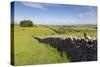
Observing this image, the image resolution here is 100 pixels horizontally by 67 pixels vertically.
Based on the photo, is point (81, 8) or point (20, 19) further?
point (81, 8)

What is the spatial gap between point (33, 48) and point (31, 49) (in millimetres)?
26

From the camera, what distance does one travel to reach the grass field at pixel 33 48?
2275mm

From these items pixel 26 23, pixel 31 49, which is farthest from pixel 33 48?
pixel 26 23

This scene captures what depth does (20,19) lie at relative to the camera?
7.54 feet

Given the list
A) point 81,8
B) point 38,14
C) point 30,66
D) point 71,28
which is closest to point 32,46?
point 30,66

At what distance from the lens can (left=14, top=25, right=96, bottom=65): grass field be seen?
7.47 ft

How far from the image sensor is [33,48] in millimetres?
2350

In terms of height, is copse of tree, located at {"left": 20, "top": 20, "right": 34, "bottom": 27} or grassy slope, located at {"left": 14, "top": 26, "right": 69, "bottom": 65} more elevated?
copse of tree, located at {"left": 20, "top": 20, "right": 34, "bottom": 27}

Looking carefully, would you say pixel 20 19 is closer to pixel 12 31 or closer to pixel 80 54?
pixel 12 31

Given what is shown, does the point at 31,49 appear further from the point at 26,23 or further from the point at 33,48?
the point at 26,23

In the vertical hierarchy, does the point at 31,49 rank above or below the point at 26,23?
below

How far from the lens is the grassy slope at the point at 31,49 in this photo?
2.28 m

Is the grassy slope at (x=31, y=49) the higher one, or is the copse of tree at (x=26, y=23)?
the copse of tree at (x=26, y=23)
